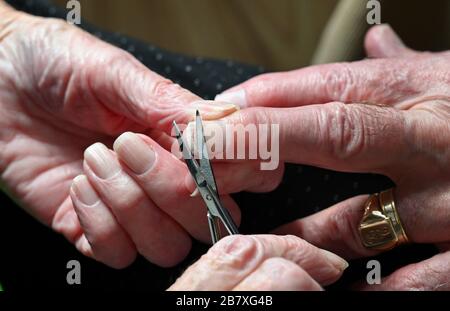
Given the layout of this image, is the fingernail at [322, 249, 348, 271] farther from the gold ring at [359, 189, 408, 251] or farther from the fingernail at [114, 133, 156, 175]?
the fingernail at [114, 133, 156, 175]

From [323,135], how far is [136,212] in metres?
0.24

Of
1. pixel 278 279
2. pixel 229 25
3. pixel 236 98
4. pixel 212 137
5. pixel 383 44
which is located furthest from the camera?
pixel 229 25

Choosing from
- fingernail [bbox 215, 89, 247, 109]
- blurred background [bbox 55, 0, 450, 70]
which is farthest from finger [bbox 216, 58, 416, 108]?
blurred background [bbox 55, 0, 450, 70]

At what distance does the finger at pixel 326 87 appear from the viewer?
2.44 ft

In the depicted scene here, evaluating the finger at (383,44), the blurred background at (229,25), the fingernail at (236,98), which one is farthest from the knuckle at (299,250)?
the blurred background at (229,25)

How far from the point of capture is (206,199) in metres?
0.62

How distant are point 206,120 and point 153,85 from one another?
105 mm

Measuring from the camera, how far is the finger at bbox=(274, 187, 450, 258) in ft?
2.24

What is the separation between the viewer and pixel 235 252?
1.76 feet

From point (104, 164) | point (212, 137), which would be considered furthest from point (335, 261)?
point (104, 164)

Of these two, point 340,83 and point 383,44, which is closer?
point 340,83

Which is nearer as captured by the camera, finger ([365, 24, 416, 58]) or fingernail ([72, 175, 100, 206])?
fingernail ([72, 175, 100, 206])

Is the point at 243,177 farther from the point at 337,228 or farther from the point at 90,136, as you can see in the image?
the point at 90,136
